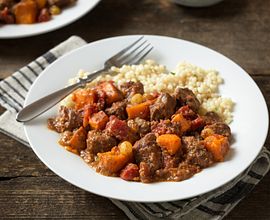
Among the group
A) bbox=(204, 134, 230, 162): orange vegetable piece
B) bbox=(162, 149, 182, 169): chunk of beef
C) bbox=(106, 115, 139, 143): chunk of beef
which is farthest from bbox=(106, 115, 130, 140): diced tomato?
bbox=(204, 134, 230, 162): orange vegetable piece

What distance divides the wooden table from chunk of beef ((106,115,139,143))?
1.28ft

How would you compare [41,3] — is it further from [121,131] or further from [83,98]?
[121,131]

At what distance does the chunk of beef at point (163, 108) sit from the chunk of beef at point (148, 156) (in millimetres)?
198

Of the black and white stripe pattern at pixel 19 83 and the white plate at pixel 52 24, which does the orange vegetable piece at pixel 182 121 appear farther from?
the white plate at pixel 52 24

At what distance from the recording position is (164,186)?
290 centimetres

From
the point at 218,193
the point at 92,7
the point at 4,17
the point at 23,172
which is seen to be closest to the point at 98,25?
the point at 92,7

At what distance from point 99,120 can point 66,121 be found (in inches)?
8.4

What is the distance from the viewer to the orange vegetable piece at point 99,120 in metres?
3.21

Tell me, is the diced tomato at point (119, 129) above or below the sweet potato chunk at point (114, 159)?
above

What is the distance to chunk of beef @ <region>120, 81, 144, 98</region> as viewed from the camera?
136 inches

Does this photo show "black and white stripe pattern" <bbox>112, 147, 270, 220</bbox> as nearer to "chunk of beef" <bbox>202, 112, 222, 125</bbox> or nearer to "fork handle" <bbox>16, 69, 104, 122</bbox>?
"chunk of beef" <bbox>202, 112, 222, 125</bbox>

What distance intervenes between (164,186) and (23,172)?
99cm

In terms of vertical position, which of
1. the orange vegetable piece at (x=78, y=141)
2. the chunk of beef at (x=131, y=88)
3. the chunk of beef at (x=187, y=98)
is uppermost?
the orange vegetable piece at (x=78, y=141)

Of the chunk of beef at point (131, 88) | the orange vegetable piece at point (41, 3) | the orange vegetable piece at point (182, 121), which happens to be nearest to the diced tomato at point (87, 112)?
the chunk of beef at point (131, 88)
